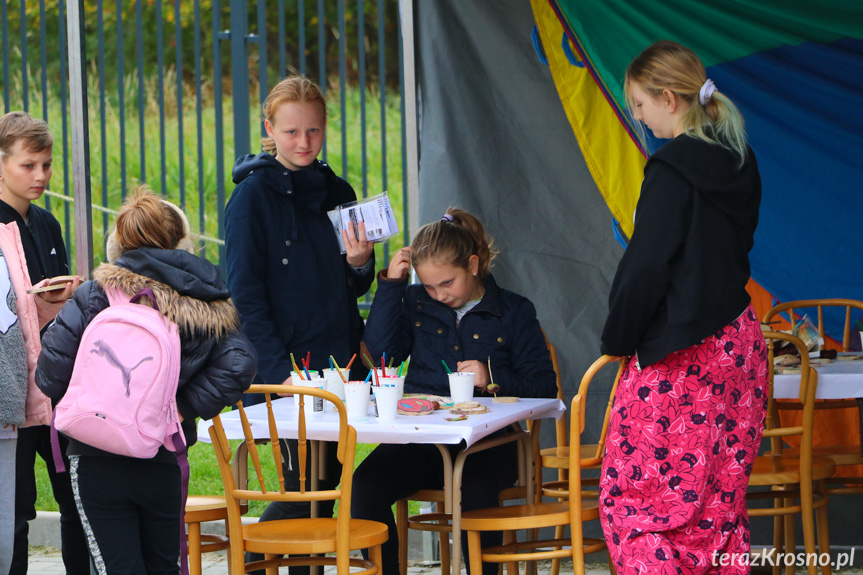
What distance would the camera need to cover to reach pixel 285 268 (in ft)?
10.9

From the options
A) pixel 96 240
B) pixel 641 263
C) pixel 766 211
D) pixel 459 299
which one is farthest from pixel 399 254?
pixel 96 240

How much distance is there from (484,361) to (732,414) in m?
0.94

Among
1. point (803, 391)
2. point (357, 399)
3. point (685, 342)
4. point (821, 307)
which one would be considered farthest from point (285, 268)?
point (821, 307)

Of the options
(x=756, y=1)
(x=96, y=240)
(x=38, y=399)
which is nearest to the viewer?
(x=38, y=399)

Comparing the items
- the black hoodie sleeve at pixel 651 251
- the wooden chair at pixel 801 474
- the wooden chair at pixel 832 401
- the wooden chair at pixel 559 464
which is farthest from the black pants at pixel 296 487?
the wooden chair at pixel 832 401

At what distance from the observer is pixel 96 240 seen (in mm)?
8844

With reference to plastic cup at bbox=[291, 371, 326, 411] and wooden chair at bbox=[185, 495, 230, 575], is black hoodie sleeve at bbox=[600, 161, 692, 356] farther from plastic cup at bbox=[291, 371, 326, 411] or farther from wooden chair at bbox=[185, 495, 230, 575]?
wooden chair at bbox=[185, 495, 230, 575]

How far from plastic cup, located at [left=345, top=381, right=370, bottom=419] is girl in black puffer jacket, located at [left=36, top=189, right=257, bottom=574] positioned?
0.96 ft

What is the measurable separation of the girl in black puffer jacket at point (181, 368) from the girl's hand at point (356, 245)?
74 cm

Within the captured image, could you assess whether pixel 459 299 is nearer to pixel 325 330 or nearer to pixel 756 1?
pixel 325 330

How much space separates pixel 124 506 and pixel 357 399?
0.65 meters

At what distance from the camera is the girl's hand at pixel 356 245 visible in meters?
3.35

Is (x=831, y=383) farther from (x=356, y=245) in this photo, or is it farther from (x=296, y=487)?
(x=296, y=487)

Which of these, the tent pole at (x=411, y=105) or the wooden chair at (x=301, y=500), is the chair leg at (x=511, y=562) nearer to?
the wooden chair at (x=301, y=500)
